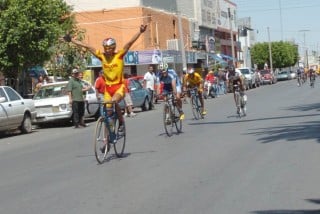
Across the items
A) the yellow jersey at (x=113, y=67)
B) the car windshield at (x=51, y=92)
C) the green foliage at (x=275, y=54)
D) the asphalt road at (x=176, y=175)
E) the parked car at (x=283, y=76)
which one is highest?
the green foliage at (x=275, y=54)

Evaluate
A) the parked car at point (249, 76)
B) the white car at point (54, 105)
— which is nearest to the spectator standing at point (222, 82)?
the parked car at point (249, 76)

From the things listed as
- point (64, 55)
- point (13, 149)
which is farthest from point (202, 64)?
point (13, 149)

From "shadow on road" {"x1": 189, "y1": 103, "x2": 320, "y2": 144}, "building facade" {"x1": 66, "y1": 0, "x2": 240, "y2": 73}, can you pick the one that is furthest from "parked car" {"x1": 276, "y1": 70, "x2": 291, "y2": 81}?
"shadow on road" {"x1": 189, "y1": 103, "x2": 320, "y2": 144}

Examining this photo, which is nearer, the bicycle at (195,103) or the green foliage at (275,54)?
the bicycle at (195,103)

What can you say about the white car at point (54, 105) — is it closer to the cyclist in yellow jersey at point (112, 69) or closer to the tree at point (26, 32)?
the tree at point (26, 32)

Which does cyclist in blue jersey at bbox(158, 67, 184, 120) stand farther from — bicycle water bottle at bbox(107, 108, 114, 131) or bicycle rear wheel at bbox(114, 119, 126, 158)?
bicycle water bottle at bbox(107, 108, 114, 131)

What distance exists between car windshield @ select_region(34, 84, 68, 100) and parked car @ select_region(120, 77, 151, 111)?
4257 mm

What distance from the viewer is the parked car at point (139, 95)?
2786cm

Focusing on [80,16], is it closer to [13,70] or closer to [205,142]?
[13,70]

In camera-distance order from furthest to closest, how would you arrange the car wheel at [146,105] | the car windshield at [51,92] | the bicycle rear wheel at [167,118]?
the car wheel at [146,105] < the car windshield at [51,92] < the bicycle rear wheel at [167,118]

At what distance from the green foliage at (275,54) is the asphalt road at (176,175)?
3894 inches

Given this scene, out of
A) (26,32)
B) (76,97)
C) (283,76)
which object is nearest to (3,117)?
(76,97)

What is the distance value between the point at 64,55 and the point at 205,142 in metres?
19.8

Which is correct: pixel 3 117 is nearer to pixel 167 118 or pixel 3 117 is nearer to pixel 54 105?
pixel 54 105
